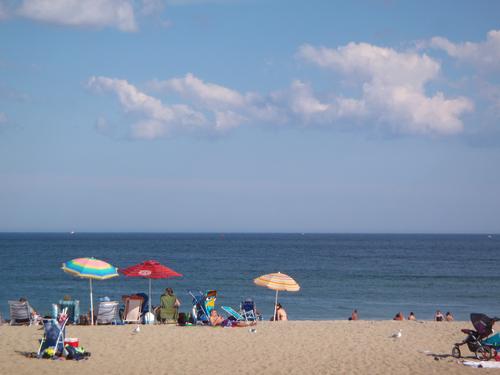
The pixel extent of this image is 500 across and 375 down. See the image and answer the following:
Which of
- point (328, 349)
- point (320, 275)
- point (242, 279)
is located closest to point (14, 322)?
point (328, 349)

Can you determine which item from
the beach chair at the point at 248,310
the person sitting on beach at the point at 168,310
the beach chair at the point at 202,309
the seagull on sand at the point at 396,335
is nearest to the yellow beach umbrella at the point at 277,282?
the beach chair at the point at 248,310

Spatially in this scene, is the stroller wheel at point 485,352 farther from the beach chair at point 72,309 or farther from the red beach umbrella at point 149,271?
the beach chair at point 72,309

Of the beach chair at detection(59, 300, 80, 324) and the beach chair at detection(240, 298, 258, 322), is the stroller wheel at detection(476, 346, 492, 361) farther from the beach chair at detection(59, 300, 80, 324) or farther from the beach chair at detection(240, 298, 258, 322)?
the beach chair at detection(59, 300, 80, 324)

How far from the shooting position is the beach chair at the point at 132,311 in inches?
624

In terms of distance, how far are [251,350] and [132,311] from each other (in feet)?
14.7

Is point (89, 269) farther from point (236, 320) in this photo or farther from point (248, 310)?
point (248, 310)

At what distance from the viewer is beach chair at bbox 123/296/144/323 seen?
15.9 meters

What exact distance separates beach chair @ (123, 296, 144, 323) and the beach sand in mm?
846

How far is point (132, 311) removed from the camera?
52.1 ft

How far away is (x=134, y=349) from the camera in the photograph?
12.4 metres

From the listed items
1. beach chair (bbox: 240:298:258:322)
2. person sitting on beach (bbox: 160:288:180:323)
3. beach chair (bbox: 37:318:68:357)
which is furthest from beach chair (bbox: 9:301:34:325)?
beach chair (bbox: 240:298:258:322)

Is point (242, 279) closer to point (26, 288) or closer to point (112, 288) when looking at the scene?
point (112, 288)

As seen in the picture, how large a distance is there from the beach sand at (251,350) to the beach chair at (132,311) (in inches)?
33.3

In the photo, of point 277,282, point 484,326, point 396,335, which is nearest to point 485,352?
point 484,326
